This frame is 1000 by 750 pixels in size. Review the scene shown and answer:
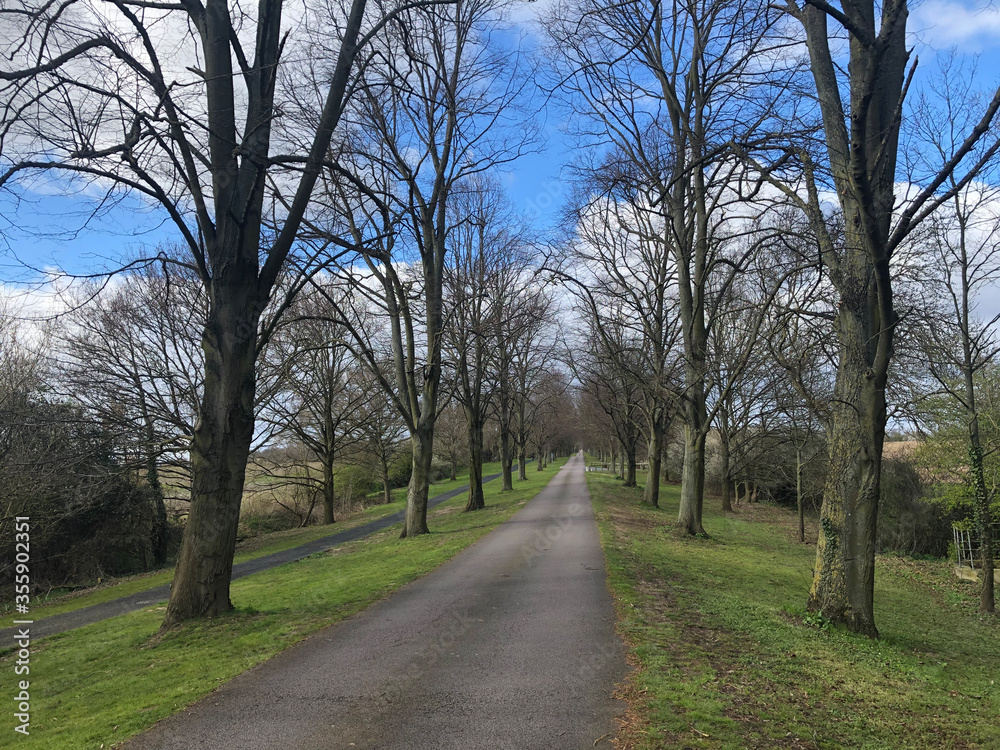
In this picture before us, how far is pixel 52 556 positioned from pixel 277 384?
318 inches

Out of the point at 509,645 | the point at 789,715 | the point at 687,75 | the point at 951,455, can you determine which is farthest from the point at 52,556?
the point at 951,455

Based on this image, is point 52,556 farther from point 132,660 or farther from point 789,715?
point 789,715

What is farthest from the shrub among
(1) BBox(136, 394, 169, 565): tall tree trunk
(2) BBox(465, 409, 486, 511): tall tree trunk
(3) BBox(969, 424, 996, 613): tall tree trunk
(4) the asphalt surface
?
(1) BBox(136, 394, 169, 565): tall tree trunk

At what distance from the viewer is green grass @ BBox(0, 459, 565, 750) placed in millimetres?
4555

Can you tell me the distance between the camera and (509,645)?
6027mm

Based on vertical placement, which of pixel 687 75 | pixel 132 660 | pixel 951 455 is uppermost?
pixel 687 75

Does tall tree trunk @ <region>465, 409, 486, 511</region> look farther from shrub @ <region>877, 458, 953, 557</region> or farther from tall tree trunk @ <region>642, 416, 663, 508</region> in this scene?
shrub @ <region>877, 458, 953, 557</region>

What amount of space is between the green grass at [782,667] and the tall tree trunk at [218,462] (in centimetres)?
524

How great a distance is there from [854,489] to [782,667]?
264cm

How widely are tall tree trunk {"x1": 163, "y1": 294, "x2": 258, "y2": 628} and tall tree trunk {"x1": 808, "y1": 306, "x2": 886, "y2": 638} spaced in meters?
7.54

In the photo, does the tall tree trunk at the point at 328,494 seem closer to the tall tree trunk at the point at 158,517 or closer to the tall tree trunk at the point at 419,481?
the tall tree trunk at the point at 158,517

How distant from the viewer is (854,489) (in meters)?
7.00

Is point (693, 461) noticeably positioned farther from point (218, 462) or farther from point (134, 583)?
point (134, 583)

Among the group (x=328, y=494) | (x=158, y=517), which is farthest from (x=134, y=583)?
(x=328, y=494)
